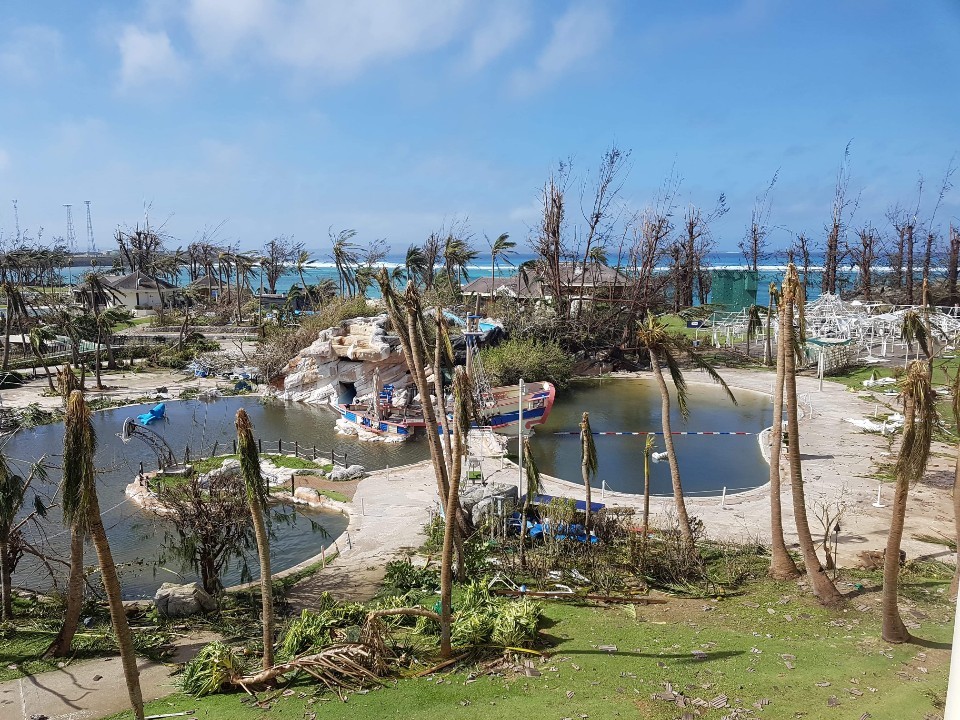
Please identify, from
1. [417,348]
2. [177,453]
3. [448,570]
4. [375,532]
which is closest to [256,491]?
[448,570]

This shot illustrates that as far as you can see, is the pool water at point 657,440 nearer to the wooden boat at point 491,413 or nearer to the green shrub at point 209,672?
the wooden boat at point 491,413

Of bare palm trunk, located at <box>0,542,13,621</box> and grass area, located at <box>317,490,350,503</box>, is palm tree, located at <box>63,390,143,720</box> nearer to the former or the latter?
bare palm trunk, located at <box>0,542,13,621</box>

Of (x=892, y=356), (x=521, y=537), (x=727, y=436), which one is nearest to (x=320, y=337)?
(x=727, y=436)

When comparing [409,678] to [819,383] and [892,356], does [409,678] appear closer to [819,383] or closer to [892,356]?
[819,383]

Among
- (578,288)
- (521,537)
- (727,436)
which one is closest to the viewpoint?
(521,537)

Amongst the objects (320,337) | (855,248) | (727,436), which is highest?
(855,248)

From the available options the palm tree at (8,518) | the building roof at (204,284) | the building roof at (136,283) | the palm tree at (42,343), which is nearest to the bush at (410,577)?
the palm tree at (8,518)

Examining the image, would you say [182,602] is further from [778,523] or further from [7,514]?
[778,523]

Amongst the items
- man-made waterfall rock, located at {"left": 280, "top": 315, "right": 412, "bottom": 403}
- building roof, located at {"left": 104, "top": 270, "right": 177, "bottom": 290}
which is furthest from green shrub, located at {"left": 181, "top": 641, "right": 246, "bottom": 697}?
building roof, located at {"left": 104, "top": 270, "right": 177, "bottom": 290}
